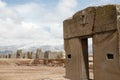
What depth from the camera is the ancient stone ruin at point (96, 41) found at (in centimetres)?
1030

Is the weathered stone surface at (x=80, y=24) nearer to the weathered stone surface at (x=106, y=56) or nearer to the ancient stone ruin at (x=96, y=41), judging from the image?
the ancient stone ruin at (x=96, y=41)

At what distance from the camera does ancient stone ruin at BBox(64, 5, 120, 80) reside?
10297mm

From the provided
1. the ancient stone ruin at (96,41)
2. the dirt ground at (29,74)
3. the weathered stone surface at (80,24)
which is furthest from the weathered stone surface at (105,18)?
the dirt ground at (29,74)

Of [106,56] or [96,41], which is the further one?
[96,41]

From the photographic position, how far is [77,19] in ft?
43.8

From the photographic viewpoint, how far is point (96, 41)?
1159cm

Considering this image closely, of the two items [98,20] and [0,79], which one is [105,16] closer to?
[98,20]

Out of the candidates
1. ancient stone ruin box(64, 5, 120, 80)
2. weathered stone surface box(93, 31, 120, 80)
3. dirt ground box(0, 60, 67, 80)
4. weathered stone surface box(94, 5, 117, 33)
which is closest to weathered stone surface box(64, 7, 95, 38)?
ancient stone ruin box(64, 5, 120, 80)

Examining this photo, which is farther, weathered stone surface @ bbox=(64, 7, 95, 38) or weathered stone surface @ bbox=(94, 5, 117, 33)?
weathered stone surface @ bbox=(64, 7, 95, 38)

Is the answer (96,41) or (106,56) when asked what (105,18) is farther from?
(106,56)

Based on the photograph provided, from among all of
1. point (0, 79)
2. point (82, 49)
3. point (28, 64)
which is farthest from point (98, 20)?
point (28, 64)

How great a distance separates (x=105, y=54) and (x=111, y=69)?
2.50 ft

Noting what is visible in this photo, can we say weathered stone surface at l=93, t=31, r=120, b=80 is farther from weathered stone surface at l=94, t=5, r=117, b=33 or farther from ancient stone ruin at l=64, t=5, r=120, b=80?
weathered stone surface at l=94, t=5, r=117, b=33

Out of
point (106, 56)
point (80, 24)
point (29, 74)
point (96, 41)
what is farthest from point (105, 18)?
point (29, 74)
